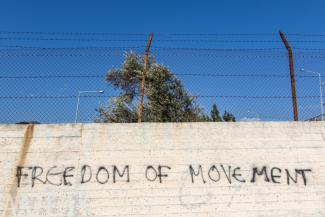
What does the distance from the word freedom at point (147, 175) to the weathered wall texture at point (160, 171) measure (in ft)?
0.05

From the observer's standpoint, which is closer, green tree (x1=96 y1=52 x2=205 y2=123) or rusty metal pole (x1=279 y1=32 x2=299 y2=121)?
rusty metal pole (x1=279 y1=32 x2=299 y2=121)

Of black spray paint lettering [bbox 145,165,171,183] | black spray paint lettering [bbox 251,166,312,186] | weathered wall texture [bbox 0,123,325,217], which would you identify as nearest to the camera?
weathered wall texture [bbox 0,123,325,217]

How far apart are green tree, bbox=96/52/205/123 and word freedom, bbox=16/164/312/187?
8.87m

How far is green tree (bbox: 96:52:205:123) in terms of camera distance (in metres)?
16.3

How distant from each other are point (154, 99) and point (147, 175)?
10.7 metres

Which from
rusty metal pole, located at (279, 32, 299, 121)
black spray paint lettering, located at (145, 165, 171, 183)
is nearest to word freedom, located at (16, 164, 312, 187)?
black spray paint lettering, located at (145, 165, 171, 183)

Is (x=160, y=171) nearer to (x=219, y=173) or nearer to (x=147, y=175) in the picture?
(x=147, y=175)

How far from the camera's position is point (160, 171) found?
18.6 feet

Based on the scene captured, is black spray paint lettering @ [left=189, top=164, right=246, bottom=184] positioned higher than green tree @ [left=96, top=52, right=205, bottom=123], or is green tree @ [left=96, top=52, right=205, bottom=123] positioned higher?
green tree @ [left=96, top=52, right=205, bottom=123]

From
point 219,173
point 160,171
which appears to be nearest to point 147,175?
point 160,171

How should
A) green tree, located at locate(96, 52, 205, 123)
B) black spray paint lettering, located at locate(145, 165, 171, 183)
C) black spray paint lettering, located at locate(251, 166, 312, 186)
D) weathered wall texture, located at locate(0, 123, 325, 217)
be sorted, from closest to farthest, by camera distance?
weathered wall texture, located at locate(0, 123, 325, 217), black spray paint lettering, located at locate(145, 165, 171, 183), black spray paint lettering, located at locate(251, 166, 312, 186), green tree, located at locate(96, 52, 205, 123)

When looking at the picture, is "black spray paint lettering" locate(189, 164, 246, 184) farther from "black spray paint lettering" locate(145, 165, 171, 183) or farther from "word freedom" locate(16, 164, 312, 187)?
"black spray paint lettering" locate(145, 165, 171, 183)

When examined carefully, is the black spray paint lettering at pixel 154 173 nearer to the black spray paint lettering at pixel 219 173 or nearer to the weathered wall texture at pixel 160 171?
the weathered wall texture at pixel 160 171

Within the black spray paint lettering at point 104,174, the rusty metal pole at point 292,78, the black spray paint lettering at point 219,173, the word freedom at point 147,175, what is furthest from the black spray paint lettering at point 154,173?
the rusty metal pole at point 292,78
